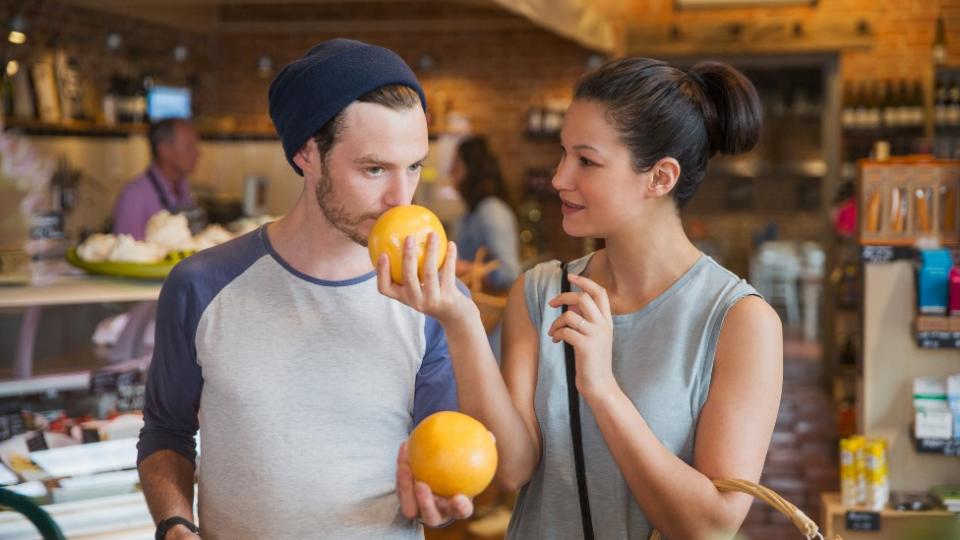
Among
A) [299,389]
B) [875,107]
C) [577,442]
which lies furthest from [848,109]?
[299,389]

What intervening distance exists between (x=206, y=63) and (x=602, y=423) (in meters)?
10.0

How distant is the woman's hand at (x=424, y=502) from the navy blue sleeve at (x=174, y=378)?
41 cm

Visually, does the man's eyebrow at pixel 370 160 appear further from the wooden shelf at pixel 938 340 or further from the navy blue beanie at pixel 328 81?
the wooden shelf at pixel 938 340

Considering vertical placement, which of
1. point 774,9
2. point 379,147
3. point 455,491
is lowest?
point 455,491

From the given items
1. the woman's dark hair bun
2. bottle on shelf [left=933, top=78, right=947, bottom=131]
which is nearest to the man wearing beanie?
the woman's dark hair bun

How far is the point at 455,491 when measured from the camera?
4.75 ft

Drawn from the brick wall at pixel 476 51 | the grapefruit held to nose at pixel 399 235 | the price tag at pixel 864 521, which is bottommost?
the price tag at pixel 864 521

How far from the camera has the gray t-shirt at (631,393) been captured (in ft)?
5.63

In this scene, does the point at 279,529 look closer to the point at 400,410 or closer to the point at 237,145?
the point at 400,410

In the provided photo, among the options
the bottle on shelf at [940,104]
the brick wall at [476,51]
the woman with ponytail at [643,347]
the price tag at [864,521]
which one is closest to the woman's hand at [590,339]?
the woman with ponytail at [643,347]

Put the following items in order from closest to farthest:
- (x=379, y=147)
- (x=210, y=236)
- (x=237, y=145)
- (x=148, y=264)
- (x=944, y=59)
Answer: (x=379, y=147), (x=148, y=264), (x=210, y=236), (x=944, y=59), (x=237, y=145)

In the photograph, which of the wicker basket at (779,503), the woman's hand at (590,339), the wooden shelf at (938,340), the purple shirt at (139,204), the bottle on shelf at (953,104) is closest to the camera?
the wicker basket at (779,503)

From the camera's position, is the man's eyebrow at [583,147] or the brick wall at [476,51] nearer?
the man's eyebrow at [583,147]

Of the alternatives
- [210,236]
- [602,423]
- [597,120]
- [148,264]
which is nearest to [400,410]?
[602,423]
